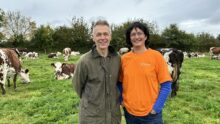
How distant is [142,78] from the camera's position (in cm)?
411

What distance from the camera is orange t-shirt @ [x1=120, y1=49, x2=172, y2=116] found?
13.5 feet

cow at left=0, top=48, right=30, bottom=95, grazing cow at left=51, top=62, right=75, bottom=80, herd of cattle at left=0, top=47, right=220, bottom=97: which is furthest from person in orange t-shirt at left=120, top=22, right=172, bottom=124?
grazing cow at left=51, top=62, right=75, bottom=80

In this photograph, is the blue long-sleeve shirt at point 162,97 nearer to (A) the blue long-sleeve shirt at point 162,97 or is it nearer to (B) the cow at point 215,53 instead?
(A) the blue long-sleeve shirt at point 162,97

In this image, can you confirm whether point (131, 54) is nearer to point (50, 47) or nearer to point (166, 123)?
point (166, 123)

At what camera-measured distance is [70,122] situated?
785cm

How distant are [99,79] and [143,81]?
0.53 metres

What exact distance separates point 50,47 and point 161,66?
50690mm

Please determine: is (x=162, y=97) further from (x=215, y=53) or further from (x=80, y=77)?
(x=215, y=53)

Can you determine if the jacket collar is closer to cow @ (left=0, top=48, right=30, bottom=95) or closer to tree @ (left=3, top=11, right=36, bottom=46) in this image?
cow @ (left=0, top=48, right=30, bottom=95)

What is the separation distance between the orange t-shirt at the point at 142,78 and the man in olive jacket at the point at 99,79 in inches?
5.8

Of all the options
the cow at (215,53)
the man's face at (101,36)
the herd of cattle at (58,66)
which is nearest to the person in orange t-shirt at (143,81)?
the man's face at (101,36)

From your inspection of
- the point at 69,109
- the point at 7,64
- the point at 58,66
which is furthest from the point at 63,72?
the point at 69,109

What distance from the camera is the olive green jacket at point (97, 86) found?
398 centimetres

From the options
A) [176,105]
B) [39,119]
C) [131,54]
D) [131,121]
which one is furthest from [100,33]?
[176,105]
